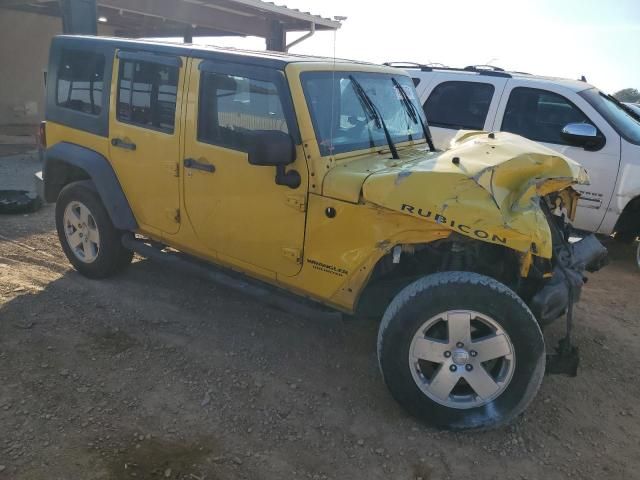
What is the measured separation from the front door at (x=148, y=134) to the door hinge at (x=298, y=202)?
3.42ft

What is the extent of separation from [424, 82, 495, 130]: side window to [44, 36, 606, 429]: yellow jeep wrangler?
2.23m

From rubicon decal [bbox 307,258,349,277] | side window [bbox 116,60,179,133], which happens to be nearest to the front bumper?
rubicon decal [bbox 307,258,349,277]

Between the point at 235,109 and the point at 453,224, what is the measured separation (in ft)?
5.46

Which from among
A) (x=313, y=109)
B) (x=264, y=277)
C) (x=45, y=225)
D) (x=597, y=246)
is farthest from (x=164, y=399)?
(x=45, y=225)

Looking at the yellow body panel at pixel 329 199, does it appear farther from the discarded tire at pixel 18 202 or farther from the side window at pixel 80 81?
the discarded tire at pixel 18 202

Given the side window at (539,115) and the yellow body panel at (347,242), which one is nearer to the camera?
the yellow body panel at (347,242)

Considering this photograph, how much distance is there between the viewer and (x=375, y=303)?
3.40 metres

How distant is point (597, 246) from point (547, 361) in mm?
1098

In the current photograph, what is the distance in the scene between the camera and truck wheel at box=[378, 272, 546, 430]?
2.88m

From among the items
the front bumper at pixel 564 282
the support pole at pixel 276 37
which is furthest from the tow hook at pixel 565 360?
the support pole at pixel 276 37

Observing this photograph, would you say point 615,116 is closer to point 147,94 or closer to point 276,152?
point 276,152

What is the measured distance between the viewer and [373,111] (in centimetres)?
372

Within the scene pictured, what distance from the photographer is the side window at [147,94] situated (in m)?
3.89

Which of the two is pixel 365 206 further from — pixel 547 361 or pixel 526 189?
pixel 547 361
